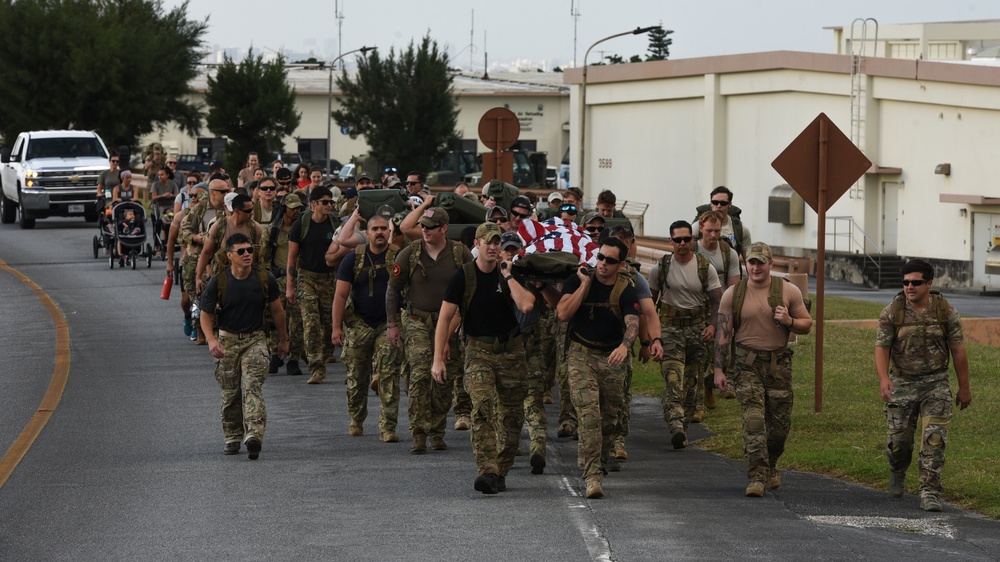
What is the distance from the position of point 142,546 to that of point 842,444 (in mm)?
6520

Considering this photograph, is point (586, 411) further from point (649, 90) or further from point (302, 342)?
point (649, 90)

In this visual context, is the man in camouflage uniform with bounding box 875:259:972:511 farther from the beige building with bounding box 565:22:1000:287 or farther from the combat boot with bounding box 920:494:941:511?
the beige building with bounding box 565:22:1000:287

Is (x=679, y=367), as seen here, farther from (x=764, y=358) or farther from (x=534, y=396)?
(x=764, y=358)

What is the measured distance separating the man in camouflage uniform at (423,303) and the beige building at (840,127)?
97.7ft

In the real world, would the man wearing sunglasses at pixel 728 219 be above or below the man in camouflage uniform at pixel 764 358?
above

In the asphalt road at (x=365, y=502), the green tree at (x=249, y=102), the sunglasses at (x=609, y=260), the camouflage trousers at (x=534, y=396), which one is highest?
the green tree at (x=249, y=102)

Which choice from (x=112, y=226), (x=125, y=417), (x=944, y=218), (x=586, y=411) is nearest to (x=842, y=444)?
(x=586, y=411)

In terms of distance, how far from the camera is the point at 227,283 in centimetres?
1253

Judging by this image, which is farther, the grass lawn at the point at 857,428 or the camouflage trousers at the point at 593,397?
the grass lawn at the point at 857,428

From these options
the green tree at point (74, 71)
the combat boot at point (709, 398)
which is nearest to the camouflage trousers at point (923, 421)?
the combat boot at point (709, 398)

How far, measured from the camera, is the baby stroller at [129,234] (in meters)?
27.4

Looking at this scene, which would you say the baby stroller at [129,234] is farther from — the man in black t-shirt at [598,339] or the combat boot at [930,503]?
the combat boot at [930,503]

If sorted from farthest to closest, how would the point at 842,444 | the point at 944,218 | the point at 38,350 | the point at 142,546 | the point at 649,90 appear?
the point at 649,90 < the point at 944,218 < the point at 38,350 < the point at 842,444 < the point at 142,546

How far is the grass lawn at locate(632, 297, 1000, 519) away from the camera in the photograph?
12.0 metres
